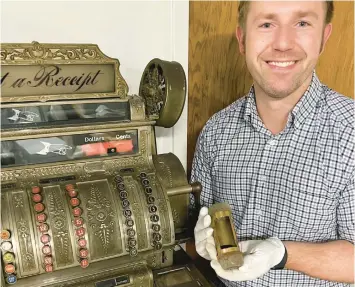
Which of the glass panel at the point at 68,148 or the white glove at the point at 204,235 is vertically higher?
the glass panel at the point at 68,148

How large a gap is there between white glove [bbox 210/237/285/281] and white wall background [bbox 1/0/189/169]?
1.00 meters

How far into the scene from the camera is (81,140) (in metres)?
1.47

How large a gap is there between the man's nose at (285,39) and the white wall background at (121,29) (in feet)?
2.68

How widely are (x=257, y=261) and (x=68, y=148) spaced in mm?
863

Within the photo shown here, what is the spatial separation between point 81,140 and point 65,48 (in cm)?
37

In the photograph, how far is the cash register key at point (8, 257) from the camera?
1.26 metres

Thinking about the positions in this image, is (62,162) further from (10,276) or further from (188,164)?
(188,164)

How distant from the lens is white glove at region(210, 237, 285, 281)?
53.4 inches

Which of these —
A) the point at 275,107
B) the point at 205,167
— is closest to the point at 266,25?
the point at 275,107

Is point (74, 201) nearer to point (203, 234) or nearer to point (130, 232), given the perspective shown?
point (130, 232)

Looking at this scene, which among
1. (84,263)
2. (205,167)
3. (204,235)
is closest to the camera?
(84,263)

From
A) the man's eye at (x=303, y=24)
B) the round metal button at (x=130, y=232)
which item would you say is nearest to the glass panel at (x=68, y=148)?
the round metal button at (x=130, y=232)

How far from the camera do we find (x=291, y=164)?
60.4 inches

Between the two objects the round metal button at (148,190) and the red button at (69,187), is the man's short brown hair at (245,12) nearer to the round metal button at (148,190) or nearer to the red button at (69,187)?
the round metal button at (148,190)
